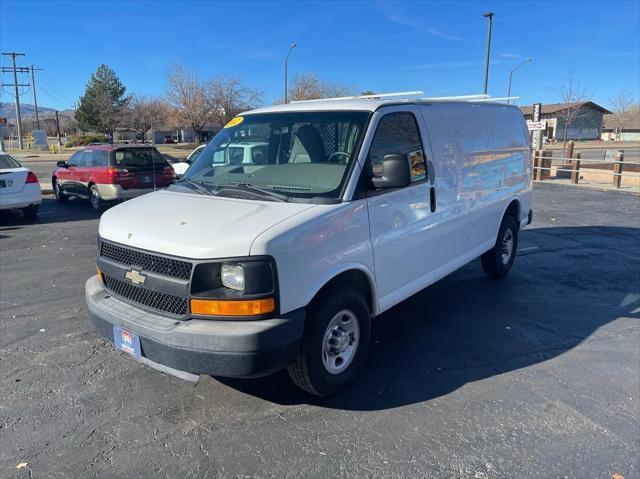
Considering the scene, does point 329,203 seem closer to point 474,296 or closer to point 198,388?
point 198,388

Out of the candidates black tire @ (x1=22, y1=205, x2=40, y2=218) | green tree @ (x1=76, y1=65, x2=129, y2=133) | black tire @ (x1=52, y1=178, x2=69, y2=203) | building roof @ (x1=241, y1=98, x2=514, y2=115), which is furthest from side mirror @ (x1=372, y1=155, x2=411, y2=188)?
green tree @ (x1=76, y1=65, x2=129, y2=133)

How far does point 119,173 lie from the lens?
37.5 ft

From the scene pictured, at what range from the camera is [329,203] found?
3.40m

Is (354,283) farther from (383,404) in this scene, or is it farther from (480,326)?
(480,326)

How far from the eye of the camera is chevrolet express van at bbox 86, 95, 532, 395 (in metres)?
2.96

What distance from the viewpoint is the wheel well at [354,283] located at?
3439mm

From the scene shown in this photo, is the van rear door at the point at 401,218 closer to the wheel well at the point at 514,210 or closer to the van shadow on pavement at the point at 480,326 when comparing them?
the van shadow on pavement at the point at 480,326

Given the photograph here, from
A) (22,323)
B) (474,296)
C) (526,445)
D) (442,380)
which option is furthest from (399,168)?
(22,323)

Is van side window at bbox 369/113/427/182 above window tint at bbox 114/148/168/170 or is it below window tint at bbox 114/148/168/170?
above

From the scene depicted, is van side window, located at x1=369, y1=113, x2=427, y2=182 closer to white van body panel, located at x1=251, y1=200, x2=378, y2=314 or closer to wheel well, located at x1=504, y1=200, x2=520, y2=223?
white van body panel, located at x1=251, y1=200, x2=378, y2=314

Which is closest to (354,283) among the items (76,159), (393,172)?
(393,172)

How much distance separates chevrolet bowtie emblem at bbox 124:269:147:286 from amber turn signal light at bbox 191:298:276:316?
1.63ft

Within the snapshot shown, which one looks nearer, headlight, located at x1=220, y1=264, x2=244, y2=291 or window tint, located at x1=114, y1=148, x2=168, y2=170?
headlight, located at x1=220, y1=264, x2=244, y2=291

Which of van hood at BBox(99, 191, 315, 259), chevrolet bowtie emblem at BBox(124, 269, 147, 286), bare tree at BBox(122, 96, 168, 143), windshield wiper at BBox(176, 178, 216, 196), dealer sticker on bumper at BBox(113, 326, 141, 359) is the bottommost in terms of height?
dealer sticker on bumper at BBox(113, 326, 141, 359)
